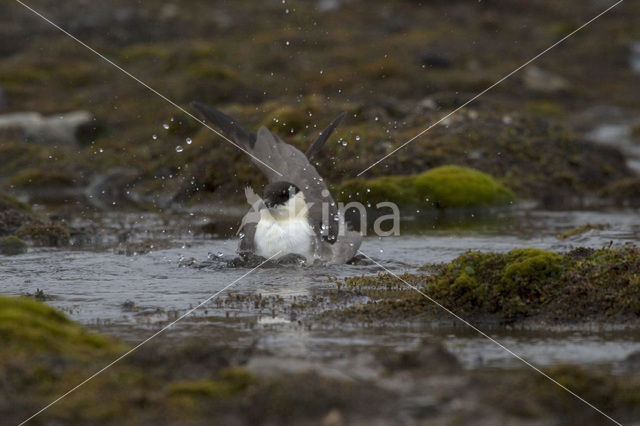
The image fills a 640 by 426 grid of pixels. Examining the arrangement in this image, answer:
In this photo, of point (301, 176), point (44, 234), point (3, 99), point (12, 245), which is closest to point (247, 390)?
point (301, 176)

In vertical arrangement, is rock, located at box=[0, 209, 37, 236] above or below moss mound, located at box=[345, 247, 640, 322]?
above

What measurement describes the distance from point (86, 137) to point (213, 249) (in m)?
14.9

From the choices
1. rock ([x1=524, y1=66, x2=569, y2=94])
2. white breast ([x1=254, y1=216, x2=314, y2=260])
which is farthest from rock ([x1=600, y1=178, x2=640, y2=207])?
rock ([x1=524, y1=66, x2=569, y2=94])

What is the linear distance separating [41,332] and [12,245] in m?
7.18

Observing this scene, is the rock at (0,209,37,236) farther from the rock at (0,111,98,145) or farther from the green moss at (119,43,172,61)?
the green moss at (119,43,172,61)

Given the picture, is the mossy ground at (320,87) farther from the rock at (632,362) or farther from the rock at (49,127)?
the rock at (632,362)

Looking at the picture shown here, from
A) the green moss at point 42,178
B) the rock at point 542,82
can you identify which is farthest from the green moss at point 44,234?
the rock at point 542,82

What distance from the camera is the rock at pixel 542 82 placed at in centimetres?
4083

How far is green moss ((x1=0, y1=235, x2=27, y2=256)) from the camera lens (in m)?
13.7

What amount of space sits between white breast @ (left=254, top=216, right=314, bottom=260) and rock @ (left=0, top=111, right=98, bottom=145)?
53.4ft

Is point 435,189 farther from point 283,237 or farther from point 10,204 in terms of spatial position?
point 10,204

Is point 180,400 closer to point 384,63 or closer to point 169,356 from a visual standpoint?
point 169,356

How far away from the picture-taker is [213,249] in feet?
46.7

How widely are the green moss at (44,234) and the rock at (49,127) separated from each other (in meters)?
12.7
